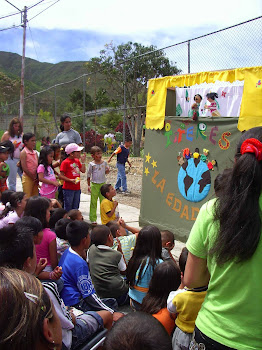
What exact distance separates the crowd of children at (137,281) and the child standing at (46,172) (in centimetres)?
128

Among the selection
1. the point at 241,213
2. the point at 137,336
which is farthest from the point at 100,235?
the point at 241,213

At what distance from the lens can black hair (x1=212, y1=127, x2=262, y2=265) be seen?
55.0 inches

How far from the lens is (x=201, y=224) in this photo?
1.54m

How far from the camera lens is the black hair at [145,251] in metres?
3.09

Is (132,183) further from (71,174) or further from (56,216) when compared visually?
(56,216)

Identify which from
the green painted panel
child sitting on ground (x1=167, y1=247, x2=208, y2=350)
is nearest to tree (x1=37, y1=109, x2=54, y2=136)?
the green painted panel

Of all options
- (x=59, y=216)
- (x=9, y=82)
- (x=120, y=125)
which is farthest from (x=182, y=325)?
(x=9, y=82)

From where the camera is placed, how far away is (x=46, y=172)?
557cm

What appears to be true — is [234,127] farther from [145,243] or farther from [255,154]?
[255,154]

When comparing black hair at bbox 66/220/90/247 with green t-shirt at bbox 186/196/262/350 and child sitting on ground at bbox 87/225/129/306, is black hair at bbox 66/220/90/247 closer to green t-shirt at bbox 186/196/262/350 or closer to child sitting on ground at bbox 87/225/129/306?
child sitting on ground at bbox 87/225/129/306

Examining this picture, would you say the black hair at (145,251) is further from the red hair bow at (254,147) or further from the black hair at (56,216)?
the red hair bow at (254,147)

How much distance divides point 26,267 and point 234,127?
3.59 meters

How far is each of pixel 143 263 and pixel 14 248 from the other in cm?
125

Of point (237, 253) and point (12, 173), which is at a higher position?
point (237, 253)
